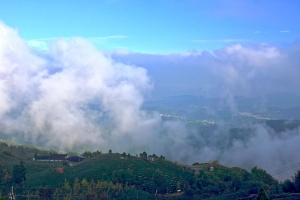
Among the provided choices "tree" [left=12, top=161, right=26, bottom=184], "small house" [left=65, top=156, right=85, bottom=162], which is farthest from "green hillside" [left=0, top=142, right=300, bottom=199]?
"small house" [left=65, top=156, right=85, bottom=162]

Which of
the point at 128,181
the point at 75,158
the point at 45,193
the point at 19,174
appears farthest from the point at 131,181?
the point at 75,158

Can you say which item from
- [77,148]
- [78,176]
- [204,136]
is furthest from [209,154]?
[78,176]

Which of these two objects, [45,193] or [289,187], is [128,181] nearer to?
[45,193]

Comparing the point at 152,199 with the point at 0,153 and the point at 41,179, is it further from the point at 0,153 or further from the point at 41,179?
the point at 0,153

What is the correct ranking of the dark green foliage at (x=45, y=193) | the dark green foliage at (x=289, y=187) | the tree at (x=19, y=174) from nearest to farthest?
the dark green foliage at (x=289, y=187), the dark green foliage at (x=45, y=193), the tree at (x=19, y=174)

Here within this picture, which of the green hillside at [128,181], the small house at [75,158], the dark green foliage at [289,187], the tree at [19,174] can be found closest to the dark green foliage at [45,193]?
the green hillside at [128,181]

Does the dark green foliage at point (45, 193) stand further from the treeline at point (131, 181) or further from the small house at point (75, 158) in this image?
the small house at point (75, 158)

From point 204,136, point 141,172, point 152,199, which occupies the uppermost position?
point 204,136

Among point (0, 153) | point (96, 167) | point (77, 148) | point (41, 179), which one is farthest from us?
point (77, 148)

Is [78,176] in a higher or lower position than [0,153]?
lower

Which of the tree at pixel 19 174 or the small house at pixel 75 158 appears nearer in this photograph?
the tree at pixel 19 174

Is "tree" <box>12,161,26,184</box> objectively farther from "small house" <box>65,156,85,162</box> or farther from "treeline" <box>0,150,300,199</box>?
"small house" <box>65,156,85,162</box>
